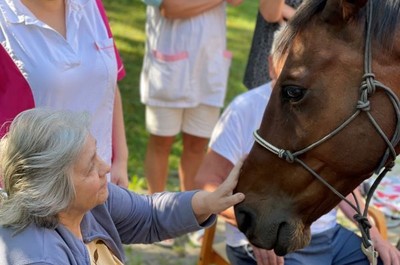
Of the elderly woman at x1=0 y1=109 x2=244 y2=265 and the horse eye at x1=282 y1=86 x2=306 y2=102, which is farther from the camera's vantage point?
the horse eye at x1=282 y1=86 x2=306 y2=102

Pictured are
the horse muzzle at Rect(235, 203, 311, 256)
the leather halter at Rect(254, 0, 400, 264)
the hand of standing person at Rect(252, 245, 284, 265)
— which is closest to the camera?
the leather halter at Rect(254, 0, 400, 264)

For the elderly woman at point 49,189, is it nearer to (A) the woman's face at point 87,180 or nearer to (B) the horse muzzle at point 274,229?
(A) the woman's face at point 87,180

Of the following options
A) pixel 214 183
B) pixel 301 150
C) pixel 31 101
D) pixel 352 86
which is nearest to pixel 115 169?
pixel 214 183

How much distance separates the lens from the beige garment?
78.2 inches

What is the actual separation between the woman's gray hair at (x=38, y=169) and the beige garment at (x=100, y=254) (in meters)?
0.21

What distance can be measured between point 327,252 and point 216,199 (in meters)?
0.76

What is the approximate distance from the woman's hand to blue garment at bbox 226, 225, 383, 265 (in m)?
0.52

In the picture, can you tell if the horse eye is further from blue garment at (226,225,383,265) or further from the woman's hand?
blue garment at (226,225,383,265)

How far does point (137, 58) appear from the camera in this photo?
7.36 m

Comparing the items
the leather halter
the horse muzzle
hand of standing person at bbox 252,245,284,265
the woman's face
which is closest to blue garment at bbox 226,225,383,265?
hand of standing person at bbox 252,245,284,265

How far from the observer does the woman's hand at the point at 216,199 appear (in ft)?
6.98

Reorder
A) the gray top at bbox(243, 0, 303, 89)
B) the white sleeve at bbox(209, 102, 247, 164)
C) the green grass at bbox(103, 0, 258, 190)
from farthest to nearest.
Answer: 1. the green grass at bbox(103, 0, 258, 190)
2. the gray top at bbox(243, 0, 303, 89)
3. the white sleeve at bbox(209, 102, 247, 164)

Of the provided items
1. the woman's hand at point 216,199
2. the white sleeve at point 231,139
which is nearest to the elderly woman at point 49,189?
the woman's hand at point 216,199

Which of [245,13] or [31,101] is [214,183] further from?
[245,13]
